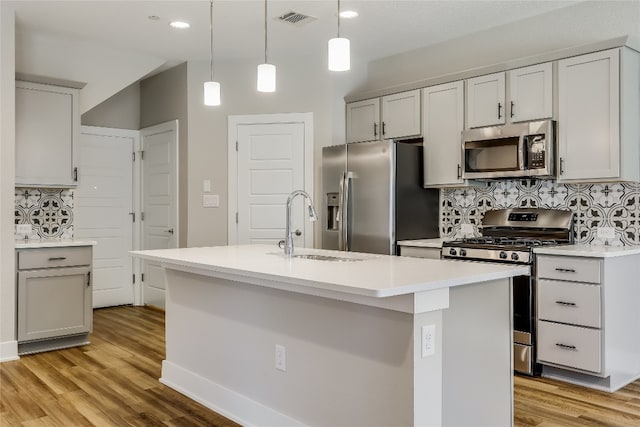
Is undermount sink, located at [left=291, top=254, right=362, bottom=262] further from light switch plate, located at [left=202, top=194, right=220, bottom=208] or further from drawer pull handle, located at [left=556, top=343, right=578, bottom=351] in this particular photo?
light switch plate, located at [left=202, top=194, right=220, bottom=208]

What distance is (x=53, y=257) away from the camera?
13.7ft

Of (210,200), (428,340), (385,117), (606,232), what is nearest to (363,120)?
(385,117)

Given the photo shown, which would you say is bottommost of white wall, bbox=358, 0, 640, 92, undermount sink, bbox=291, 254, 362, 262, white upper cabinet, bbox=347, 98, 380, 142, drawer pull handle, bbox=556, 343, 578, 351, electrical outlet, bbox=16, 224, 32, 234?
drawer pull handle, bbox=556, 343, 578, 351

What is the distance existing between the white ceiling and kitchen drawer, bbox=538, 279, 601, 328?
199 centimetres

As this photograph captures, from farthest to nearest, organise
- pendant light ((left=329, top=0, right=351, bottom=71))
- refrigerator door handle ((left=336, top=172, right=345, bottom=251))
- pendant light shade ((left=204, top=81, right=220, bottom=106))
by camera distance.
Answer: refrigerator door handle ((left=336, top=172, right=345, bottom=251)) → pendant light shade ((left=204, top=81, right=220, bottom=106)) → pendant light ((left=329, top=0, right=351, bottom=71))

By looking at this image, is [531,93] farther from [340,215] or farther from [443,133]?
[340,215]

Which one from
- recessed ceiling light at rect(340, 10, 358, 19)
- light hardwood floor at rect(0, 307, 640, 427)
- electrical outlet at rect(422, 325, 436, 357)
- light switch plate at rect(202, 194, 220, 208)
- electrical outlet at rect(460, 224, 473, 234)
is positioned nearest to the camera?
A: electrical outlet at rect(422, 325, 436, 357)

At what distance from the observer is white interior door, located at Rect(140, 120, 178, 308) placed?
5.64 meters

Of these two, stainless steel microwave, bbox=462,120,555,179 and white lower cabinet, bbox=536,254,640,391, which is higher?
stainless steel microwave, bbox=462,120,555,179

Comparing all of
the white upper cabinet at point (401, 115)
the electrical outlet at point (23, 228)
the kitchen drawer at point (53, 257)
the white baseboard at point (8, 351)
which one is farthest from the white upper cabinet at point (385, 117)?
the white baseboard at point (8, 351)

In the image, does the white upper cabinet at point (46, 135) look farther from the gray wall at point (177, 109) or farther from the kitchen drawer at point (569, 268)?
the kitchen drawer at point (569, 268)

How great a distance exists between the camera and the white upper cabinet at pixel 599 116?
11.3ft

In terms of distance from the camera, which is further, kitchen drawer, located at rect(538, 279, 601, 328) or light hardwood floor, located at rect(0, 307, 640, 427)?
kitchen drawer, located at rect(538, 279, 601, 328)

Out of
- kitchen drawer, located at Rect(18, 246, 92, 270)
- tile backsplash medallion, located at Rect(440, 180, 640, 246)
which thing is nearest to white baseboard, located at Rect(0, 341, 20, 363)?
kitchen drawer, located at Rect(18, 246, 92, 270)
